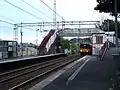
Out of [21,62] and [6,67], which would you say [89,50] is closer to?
[21,62]

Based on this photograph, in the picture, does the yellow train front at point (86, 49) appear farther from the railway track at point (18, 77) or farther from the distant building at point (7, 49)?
the railway track at point (18, 77)

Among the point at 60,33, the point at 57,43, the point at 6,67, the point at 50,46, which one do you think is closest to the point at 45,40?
the point at 50,46

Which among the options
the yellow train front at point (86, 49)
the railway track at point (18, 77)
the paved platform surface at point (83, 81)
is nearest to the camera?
the paved platform surface at point (83, 81)

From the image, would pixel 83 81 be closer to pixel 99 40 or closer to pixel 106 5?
pixel 106 5

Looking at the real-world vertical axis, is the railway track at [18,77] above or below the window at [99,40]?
below

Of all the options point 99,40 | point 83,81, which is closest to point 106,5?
point 83,81

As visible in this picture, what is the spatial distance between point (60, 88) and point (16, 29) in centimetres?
6763

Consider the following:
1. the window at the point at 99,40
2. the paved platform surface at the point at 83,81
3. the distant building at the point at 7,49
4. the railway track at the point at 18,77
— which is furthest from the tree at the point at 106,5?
the distant building at the point at 7,49

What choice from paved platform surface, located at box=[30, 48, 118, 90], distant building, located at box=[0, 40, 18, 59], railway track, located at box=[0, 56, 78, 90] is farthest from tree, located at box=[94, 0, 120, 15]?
distant building, located at box=[0, 40, 18, 59]

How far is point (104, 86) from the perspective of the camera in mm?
15734

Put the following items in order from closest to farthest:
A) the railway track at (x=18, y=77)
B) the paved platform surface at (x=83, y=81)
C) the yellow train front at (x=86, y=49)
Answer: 1. the paved platform surface at (x=83, y=81)
2. the railway track at (x=18, y=77)
3. the yellow train front at (x=86, y=49)

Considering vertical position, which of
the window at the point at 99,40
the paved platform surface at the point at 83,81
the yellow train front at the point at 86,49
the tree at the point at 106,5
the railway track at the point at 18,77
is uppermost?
the tree at the point at 106,5

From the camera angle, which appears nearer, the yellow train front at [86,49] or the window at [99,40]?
the window at [99,40]

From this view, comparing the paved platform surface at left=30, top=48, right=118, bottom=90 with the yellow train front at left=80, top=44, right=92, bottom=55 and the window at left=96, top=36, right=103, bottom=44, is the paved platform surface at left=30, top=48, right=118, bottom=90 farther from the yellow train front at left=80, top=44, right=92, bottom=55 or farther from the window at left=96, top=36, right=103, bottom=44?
the yellow train front at left=80, top=44, right=92, bottom=55
